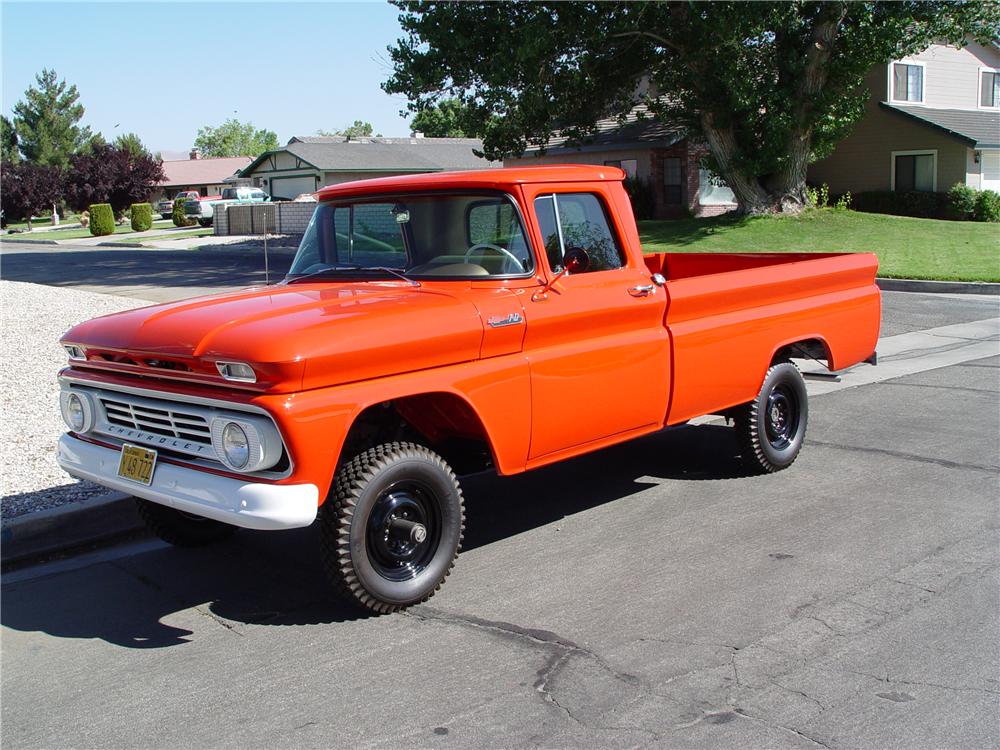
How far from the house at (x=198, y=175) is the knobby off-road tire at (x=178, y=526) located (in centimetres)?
8284

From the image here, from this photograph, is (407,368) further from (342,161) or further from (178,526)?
(342,161)

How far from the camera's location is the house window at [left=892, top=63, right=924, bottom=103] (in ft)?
119

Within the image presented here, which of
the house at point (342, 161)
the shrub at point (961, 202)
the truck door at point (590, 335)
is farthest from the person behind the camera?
the house at point (342, 161)

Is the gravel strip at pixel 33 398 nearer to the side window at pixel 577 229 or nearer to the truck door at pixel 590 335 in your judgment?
the truck door at pixel 590 335

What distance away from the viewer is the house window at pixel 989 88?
39.2m

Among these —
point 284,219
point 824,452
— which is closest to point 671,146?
point 284,219

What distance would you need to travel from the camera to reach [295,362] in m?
4.21

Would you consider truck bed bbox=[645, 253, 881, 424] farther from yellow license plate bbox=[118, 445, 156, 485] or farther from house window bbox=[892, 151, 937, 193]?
house window bbox=[892, 151, 937, 193]

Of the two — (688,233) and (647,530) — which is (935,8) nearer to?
(688,233)

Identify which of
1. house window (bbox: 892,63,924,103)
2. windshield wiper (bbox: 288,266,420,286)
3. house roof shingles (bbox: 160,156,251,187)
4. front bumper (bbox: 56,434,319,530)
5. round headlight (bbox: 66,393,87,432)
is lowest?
front bumper (bbox: 56,434,319,530)

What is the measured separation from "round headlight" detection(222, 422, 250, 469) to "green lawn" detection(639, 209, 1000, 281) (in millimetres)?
17933

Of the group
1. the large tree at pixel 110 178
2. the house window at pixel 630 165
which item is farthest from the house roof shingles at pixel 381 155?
the house window at pixel 630 165

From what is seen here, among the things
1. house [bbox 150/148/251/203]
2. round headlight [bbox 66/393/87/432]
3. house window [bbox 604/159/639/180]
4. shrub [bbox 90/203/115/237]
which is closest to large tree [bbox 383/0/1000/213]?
house window [bbox 604/159/639/180]

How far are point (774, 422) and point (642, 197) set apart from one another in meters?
29.1
